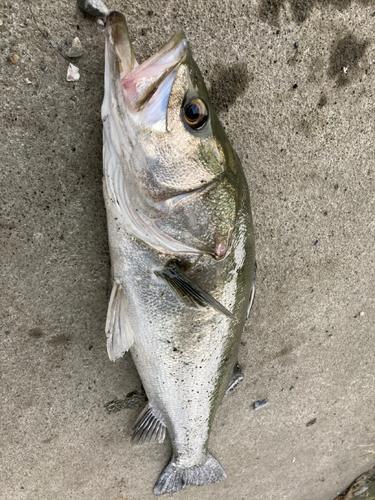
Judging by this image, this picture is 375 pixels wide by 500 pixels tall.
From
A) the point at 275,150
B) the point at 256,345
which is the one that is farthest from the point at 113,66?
the point at 256,345

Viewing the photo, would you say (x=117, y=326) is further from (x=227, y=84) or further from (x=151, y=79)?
(x=227, y=84)

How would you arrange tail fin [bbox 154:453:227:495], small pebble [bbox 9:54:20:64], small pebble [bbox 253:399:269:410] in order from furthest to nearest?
small pebble [bbox 253:399:269:410] → tail fin [bbox 154:453:227:495] → small pebble [bbox 9:54:20:64]

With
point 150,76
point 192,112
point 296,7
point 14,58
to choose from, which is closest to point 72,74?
point 14,58

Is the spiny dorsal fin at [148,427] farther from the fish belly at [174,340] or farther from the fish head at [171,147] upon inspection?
the fish head at [171,147]

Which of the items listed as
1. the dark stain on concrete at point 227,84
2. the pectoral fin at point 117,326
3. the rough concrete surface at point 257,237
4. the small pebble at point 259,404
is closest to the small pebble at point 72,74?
the rough concrete surface at point 257,237

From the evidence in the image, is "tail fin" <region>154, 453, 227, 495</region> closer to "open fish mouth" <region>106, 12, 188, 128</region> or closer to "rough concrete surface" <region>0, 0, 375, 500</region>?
"rough concrete surface" <region>0, 0, 375, 500</region>

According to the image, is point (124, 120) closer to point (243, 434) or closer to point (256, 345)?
point (256, 345)

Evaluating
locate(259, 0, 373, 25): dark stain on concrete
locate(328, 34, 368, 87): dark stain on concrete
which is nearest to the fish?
locate(259, 0, 373, 25): dark stain on concrete

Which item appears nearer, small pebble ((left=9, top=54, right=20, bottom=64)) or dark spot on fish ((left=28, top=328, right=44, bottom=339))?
small pebble ((left=9, top=54, right=20, bottom=64))
